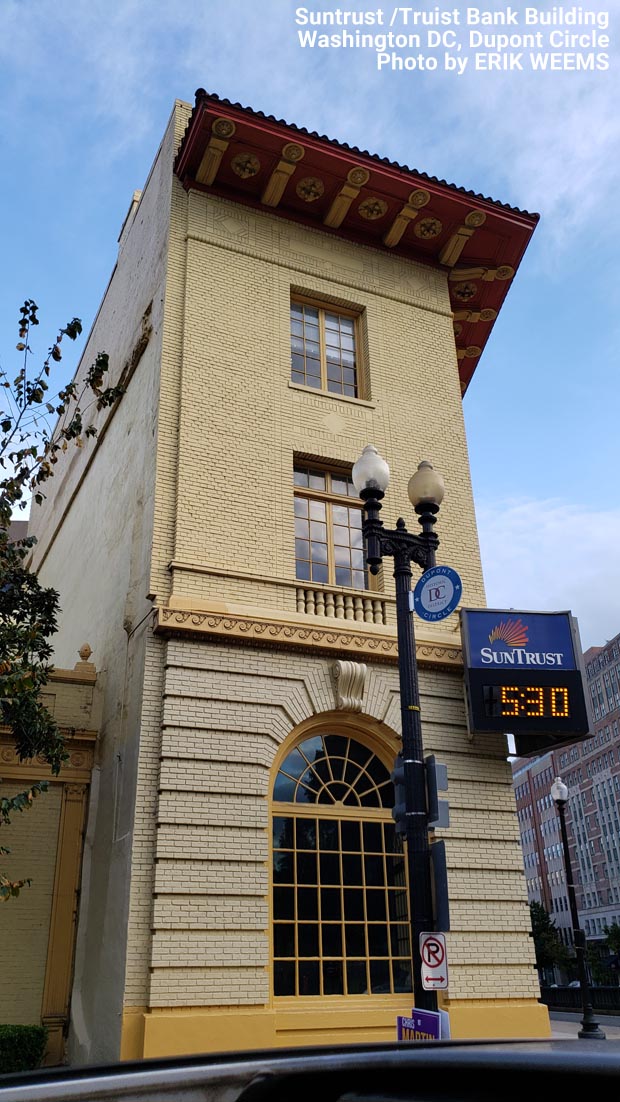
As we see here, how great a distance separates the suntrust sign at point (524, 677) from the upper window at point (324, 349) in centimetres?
521

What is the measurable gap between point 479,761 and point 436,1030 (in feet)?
23.1

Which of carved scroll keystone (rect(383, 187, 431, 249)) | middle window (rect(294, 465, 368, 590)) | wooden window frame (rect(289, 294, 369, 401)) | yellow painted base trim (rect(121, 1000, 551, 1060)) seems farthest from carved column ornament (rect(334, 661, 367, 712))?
carved scroll keystone (rect(383, 187, 431, 249))

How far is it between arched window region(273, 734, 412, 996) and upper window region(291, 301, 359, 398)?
6762mm

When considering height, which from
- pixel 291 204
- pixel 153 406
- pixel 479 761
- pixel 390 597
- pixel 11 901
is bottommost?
pixel 11 901

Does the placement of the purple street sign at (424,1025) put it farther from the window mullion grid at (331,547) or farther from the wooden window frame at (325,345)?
the wooden window frame at (325,345)

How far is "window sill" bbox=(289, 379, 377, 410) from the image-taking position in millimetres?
15570

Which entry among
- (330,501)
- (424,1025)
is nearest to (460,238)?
(330,501)

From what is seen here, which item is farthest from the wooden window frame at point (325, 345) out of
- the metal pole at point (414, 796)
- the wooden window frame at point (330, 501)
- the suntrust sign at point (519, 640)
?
the metal pole at point (414, 796)

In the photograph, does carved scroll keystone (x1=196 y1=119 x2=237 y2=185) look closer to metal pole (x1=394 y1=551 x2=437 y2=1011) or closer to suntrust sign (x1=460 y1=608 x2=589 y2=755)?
suntrust sign (x1=460 y1=608 x2=589 y2=755)

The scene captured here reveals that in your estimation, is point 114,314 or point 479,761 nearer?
point 479,761

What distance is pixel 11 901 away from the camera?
13391 mm

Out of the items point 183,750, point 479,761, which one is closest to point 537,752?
point 479,761

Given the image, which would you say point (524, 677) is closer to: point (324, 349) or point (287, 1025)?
point (287, 1025)

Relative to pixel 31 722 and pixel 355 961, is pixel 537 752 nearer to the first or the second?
pixel 355 961
